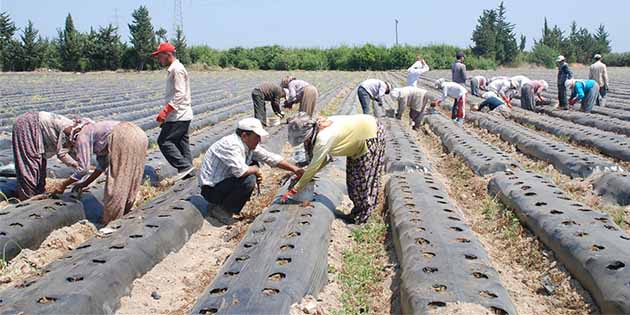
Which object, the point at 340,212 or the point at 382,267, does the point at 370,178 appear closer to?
the point at 340,212

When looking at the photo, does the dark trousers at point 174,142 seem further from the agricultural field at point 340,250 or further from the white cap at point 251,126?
the white cap at point 251,126

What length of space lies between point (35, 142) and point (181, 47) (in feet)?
161

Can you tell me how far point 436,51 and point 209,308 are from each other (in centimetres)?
5459

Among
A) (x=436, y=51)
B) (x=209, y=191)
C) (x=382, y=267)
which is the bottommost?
(x=382, y=267)

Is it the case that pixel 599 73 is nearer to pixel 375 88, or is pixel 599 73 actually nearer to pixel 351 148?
pixel 375 88

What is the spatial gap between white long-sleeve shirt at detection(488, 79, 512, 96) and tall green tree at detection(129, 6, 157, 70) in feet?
128

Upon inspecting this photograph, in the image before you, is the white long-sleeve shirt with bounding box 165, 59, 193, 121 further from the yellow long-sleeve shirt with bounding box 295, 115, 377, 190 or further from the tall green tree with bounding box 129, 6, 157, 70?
the tall green tree with bounding box 129, 6, 157, 70

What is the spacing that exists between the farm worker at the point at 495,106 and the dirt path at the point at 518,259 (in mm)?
6759

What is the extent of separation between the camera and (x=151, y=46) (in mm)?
51312

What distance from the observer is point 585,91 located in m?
13.2

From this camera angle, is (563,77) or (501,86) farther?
(501,86)

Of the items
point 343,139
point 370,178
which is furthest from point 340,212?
point 343,139

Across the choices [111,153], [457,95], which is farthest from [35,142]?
[457,95]

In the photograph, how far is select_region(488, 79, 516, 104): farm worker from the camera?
14.7 meters
